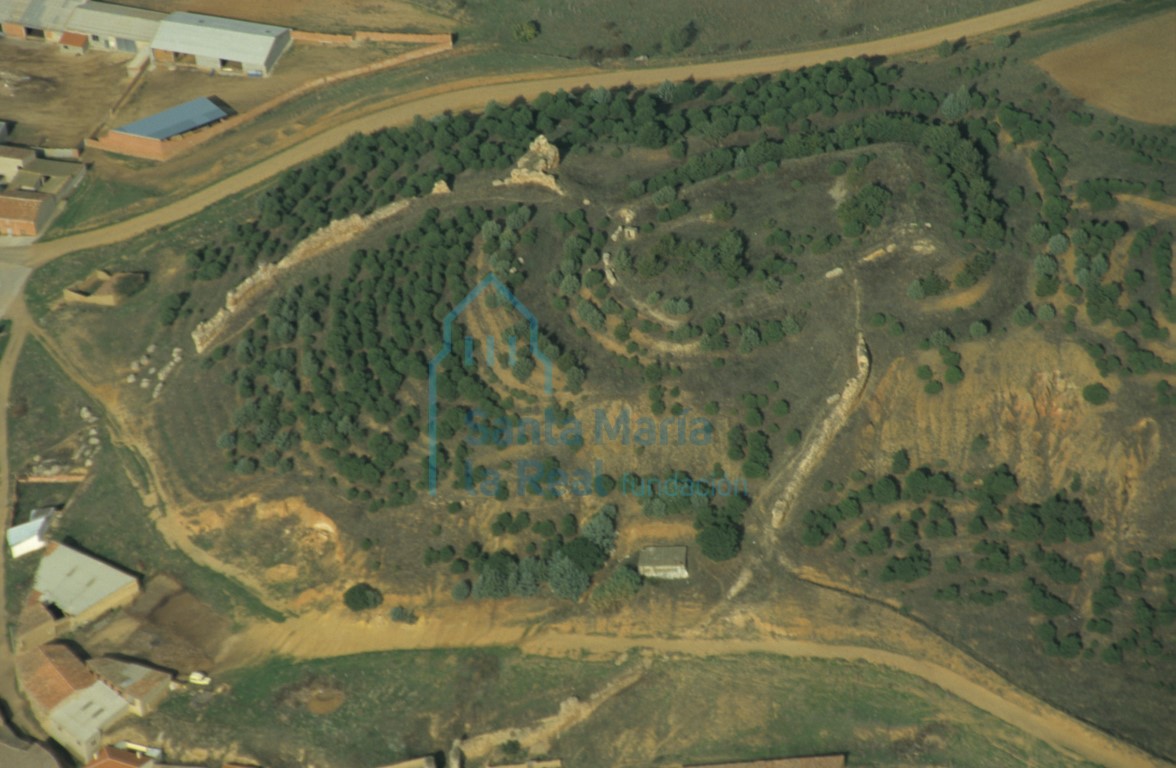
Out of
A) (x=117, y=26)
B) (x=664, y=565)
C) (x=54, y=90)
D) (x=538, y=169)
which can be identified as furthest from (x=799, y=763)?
(x=117, y=26)

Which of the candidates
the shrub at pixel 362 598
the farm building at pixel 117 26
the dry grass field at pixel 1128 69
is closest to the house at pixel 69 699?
the shrub at pixel 362 598

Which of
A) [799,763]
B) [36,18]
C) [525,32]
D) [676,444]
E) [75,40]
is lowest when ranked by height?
[799,763]

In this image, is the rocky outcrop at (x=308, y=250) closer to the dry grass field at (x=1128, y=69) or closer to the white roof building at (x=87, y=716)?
the white roof building at (x=87, y=716)

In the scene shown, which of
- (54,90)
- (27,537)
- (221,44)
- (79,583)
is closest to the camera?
(79,583)

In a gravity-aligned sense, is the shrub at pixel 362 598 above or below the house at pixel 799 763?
above

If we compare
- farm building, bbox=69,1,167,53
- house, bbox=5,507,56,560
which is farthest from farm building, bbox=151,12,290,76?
house, bbox=5,507,56,560

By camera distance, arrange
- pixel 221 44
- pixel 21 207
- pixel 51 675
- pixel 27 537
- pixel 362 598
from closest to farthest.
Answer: pixel 51 675
pixel 362 598
pixel 27 537
pixel 21 207
pixel 221 44
